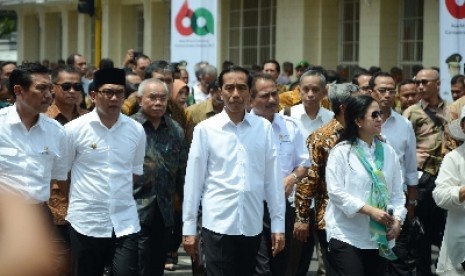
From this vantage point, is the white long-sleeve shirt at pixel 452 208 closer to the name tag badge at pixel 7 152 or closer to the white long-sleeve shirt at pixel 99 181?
the white long-sleeve shirt at pixel 99 181

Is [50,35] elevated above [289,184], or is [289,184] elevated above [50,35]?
[50,35]

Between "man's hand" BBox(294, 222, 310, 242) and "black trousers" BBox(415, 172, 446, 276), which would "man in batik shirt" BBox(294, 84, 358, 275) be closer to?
"man's hand" BBox(294, 222, 310, 242)

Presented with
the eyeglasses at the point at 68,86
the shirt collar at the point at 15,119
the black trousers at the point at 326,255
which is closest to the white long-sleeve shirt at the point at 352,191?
the black trousers at the point at 326,255

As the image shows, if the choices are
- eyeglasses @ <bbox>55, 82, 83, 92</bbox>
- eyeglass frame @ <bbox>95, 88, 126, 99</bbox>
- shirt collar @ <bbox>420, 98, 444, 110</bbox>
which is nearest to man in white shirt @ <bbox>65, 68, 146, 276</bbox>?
eyeglass frame @ <bbox>95, 88, 126, 99</bbox>

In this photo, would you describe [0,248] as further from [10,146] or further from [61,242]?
[61,242]

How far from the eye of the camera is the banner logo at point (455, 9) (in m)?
14.9

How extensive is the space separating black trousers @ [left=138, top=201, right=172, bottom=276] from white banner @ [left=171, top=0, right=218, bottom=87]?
7.70 metres

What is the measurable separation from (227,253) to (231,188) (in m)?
0.46

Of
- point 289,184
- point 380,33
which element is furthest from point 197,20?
point 380,33

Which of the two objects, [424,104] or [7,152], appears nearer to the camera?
[7,152]

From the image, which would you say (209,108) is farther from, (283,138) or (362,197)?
(362,197)

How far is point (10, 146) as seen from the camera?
7.80m

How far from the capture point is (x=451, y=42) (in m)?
14.8

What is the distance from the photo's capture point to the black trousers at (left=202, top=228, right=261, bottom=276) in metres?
7.95
